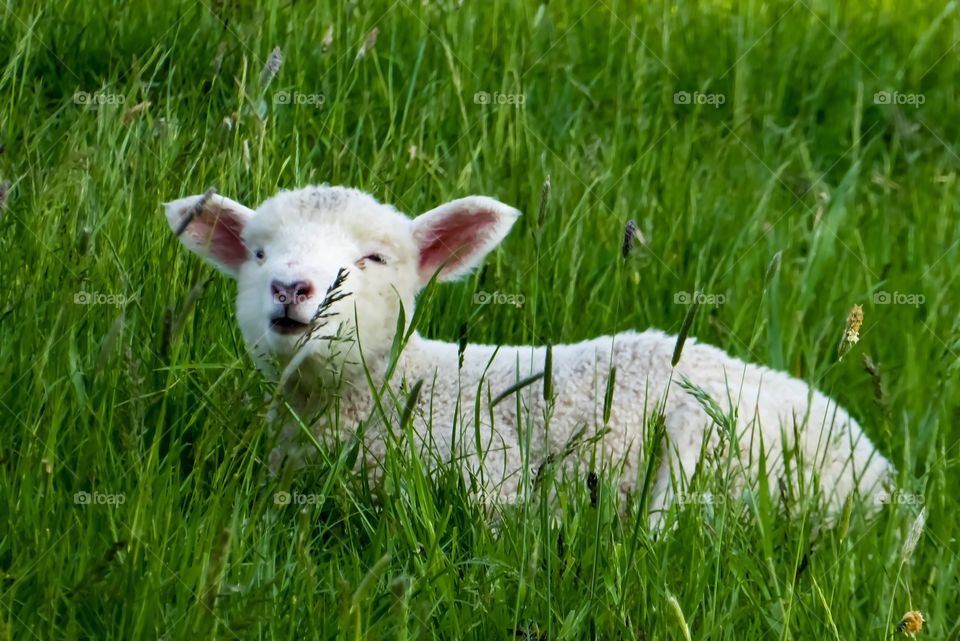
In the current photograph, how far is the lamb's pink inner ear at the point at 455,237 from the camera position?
13.2ft

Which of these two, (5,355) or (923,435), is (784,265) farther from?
(5,355)

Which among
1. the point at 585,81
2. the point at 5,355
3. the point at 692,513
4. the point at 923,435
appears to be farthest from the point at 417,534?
the point at 585,81

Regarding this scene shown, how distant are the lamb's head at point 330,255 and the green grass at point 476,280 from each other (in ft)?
0.48

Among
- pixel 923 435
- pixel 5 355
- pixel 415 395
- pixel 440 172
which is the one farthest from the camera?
pixel 440 172

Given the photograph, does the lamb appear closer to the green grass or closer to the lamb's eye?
the lamb's eye

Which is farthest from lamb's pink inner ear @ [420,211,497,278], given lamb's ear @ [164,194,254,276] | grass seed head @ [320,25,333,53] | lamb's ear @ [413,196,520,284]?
grass seed head @ [320,25,333,53]

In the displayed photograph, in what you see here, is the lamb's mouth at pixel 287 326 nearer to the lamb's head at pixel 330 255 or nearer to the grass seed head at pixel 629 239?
the lamb's head at pixel 330 255

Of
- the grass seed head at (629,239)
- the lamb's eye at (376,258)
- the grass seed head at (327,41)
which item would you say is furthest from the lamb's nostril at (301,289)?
the grass seed head at (327,41)

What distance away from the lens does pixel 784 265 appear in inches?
215

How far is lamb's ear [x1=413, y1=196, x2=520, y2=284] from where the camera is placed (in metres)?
3.98

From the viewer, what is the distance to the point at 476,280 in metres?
4.40

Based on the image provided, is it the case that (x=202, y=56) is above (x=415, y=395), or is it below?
above

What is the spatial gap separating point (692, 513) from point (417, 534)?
621mm

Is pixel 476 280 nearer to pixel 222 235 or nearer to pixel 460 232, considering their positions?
pixel 460 232
